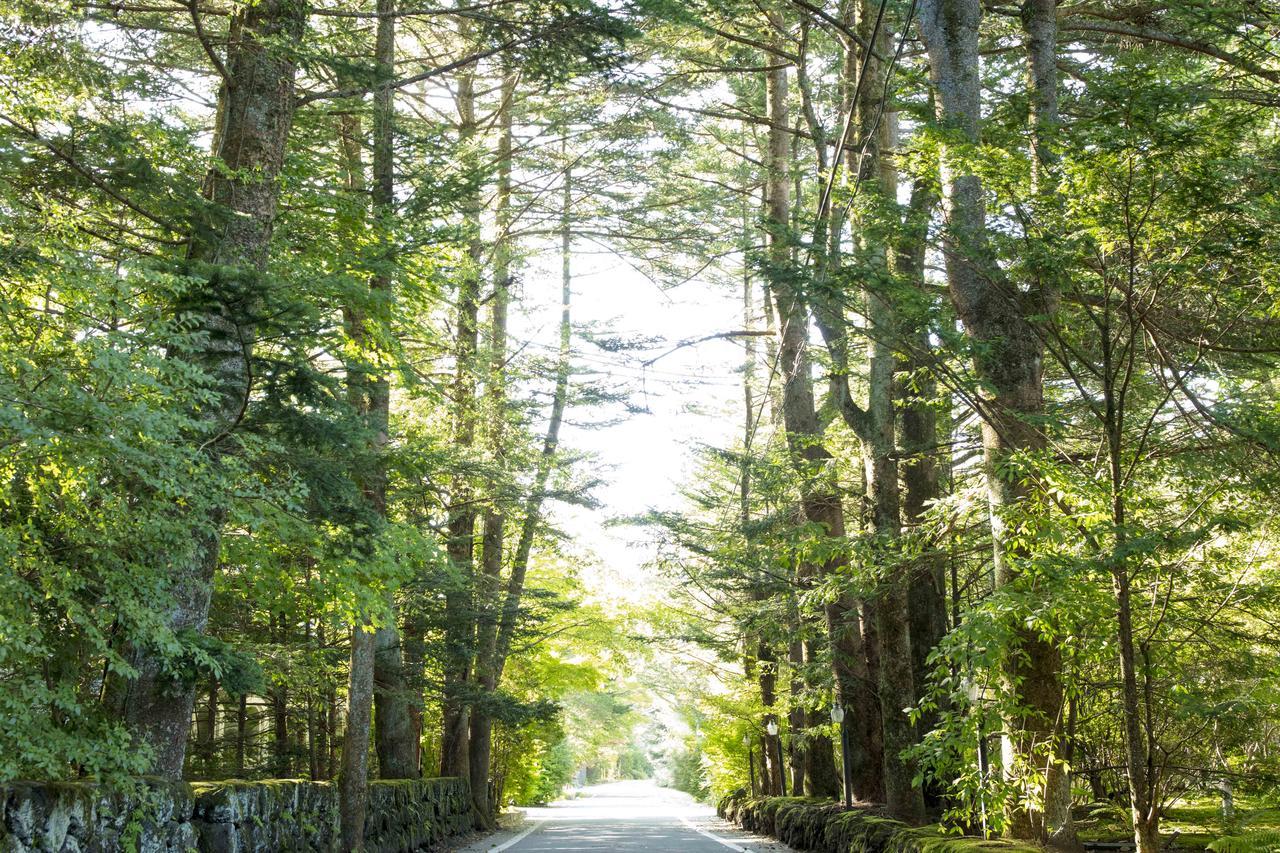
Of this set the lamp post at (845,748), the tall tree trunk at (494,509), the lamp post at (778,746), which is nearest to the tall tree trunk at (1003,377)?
the lamp post at (845,748)

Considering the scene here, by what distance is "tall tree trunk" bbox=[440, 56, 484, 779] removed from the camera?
55.1 ft

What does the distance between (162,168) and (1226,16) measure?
28.2 ft

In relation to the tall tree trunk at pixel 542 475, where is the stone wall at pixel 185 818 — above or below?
below

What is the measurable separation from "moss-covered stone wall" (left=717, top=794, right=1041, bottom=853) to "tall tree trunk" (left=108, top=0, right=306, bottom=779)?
615cm

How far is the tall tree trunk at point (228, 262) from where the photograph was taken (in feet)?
26.0

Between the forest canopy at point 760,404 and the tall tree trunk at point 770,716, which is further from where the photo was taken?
the tall tree trunk at point 770,716

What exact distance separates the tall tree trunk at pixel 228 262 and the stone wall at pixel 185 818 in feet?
1.32

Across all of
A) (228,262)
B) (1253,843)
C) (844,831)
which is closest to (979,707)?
(1253,843)

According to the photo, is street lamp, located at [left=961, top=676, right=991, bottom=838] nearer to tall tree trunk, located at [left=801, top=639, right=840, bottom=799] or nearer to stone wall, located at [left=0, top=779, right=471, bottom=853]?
stone wall, located at [left=0, top=779, right=471, bottom=853]

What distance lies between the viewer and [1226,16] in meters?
8.23

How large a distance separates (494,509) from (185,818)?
10.9 m

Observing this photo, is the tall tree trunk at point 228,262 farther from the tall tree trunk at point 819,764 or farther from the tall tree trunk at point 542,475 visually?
the tall tree trunk at point 819,764

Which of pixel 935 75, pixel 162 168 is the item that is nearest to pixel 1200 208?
pixel 935 75

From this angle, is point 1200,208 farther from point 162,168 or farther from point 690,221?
point 690,221
